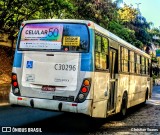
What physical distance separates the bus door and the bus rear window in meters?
1.71

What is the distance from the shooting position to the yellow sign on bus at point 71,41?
9.22 m

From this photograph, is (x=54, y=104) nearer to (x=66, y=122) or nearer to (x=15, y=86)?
(x=15, y=86)

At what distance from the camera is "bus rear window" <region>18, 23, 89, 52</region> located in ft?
30.2

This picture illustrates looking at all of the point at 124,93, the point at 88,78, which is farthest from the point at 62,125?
the point at 124,93

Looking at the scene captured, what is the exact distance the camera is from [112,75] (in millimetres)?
11031

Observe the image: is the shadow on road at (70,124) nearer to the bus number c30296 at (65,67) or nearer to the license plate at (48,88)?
the license plate at (48,88)

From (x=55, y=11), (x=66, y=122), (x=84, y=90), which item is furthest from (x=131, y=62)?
(x=55, y=11)

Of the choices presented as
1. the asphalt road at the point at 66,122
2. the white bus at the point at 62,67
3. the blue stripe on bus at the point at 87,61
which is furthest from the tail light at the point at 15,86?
the blue stripe on bus at the point at 87,61

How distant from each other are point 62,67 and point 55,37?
33.1 inches

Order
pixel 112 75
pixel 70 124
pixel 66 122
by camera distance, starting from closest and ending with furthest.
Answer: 1. pixel 70 124
2. pixel 112 75
3. pixel 66 122

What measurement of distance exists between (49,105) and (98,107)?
131 cm

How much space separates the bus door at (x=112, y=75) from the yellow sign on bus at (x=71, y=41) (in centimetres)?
174

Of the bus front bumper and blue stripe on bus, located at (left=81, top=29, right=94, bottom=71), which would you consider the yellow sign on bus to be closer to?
blue stripe on bus, located at (left=81, top=29, right=94, bottom=71)

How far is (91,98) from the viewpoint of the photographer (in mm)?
8875
